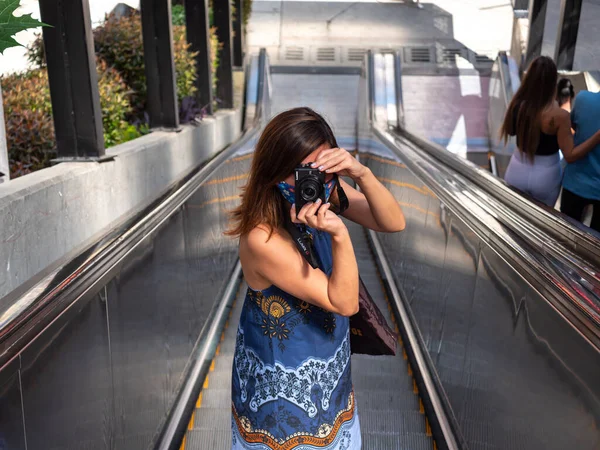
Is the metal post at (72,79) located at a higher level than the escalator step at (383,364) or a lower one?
higher

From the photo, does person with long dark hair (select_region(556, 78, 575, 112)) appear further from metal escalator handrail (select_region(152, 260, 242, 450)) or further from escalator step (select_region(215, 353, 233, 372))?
escalator step (select_region(215, 353, 233, 372))

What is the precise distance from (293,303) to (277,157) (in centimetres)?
44

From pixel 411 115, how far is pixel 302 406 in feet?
36.1

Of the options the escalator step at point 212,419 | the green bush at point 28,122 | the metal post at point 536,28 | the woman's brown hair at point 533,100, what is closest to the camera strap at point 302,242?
the escalator step at point 212,419

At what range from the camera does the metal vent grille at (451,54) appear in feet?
54.7

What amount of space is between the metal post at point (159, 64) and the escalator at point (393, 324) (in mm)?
1275

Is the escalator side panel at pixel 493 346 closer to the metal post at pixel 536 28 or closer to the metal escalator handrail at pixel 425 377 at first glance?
the metal escalator handrail at pixel 425 377

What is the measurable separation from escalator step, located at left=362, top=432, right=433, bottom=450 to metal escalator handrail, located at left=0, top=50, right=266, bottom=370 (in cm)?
155

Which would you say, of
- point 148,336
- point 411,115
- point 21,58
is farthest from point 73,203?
point 411,115

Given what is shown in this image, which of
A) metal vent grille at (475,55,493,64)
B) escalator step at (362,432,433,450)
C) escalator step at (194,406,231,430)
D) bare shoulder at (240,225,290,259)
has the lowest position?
escalator step at (194,406,231,430)

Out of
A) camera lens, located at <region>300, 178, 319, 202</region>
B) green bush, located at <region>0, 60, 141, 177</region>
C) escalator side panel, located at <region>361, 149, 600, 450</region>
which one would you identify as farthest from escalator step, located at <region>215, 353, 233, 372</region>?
camera lens, located at <region>300, 178, 319, 202</region>

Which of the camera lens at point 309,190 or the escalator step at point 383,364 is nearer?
the camera lens at point 309,190

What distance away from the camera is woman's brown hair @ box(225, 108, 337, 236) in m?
1.99

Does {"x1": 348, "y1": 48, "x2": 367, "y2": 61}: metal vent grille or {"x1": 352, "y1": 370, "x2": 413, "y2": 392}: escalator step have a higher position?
{"x1": 348, "y1": 48, "x2": 367, "y2": 61}: metal vent grille
